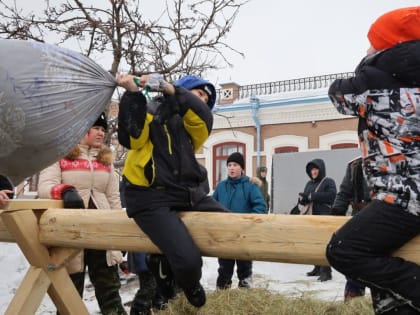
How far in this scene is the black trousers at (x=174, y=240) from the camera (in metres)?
2.19

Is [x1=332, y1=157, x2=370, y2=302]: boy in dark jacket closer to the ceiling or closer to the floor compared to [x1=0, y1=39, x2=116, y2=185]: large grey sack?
closer to the floor

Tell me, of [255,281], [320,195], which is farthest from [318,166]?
[255,281]

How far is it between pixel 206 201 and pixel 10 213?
1189 millimetres

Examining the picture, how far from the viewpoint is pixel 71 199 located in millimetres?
3113

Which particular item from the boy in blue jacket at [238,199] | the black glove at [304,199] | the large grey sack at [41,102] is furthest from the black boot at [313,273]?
the large grey sack at [41,102]

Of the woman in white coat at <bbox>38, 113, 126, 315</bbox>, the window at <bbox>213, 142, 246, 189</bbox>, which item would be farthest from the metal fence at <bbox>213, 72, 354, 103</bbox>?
the woman in white coat at <bbox>38, 113, 126, 315</bbox>

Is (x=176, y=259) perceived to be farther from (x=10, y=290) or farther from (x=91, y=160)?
(x=10, y=290)

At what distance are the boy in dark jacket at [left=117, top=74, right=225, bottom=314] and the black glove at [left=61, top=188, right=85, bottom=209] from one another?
0.90 metres

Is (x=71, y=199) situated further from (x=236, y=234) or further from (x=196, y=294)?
(x=236, y=234)

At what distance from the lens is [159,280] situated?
8.70 ft

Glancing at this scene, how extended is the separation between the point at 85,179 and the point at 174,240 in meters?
1.53

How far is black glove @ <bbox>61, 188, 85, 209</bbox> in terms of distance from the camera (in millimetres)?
3110

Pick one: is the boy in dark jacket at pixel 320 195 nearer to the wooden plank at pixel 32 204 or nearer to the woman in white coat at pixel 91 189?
the woman in white coat at pixel 91 189

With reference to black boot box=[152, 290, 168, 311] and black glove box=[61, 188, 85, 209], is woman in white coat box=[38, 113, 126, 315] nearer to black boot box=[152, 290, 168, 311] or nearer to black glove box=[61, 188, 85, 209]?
black glove box=[61, 188, 85, 209]
